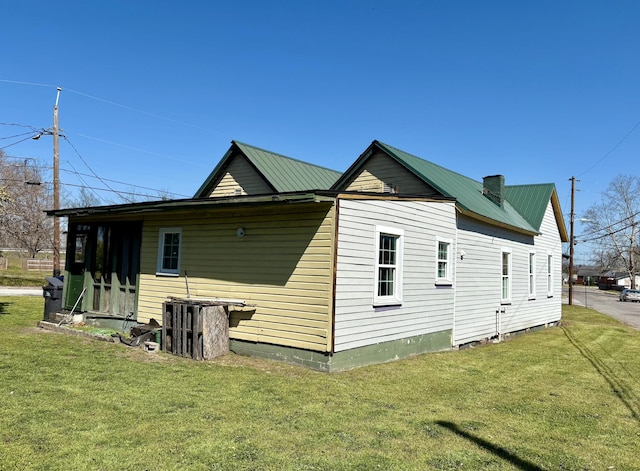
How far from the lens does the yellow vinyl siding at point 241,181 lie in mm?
18875

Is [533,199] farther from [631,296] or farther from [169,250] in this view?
[631,296]

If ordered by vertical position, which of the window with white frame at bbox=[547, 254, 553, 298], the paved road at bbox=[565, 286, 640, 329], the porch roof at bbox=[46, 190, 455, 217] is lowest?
the paved road at bbox=[565, 286, 640, 329]

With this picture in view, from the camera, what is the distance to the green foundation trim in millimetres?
8680

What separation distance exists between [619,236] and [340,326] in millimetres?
69038

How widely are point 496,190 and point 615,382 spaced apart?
9921 millimetres

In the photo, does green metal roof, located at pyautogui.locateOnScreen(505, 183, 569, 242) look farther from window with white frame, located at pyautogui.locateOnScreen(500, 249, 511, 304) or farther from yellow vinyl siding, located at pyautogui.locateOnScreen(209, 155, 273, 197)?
yellow vinyl siding, located at pyautogui.locateOnScreen(209, 155, 273, 197)

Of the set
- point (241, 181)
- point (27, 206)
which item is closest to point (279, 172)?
point (241, 181)

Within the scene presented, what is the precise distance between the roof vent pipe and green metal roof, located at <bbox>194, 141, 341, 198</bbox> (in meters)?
6.52

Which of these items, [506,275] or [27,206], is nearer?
[506,275]

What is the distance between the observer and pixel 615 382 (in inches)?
359

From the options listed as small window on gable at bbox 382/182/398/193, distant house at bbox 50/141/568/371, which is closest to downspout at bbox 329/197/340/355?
distant house at bbox 50/141/568/371

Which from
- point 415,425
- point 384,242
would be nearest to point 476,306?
point 384,242

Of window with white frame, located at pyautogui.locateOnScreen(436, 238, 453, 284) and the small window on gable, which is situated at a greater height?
the small window on gable

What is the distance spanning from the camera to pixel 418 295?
1105cm
